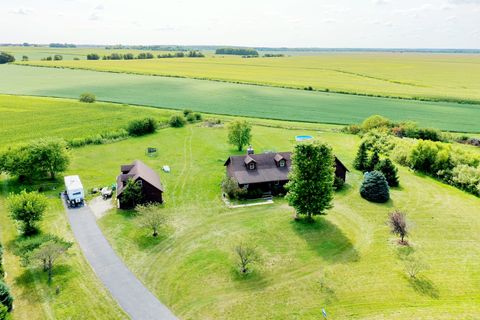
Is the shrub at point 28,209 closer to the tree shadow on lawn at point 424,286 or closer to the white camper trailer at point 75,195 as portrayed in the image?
the white camper trailer at point 75,195

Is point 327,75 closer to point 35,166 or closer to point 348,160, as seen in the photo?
point 348,160

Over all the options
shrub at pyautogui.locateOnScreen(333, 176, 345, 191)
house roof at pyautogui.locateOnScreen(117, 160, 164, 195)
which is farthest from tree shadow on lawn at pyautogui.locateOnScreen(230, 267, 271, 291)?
shrub at pyautogui.locateOnScreen(333, 176, 345, 191)

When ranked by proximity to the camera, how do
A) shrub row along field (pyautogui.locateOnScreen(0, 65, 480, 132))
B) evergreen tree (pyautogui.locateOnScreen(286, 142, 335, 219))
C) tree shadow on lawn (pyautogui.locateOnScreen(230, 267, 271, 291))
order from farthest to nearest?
shrub row along field (pyautogui.locateOnScreen(0, 65, 480, 132)), evergreen tree (pyautogui.locateOnScreen(286, 142, 335, 219)), tree shadow on lawn (pyautogui.locateOnScreen(230, 267, 271, 291))

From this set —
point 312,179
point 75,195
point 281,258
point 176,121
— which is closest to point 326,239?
point 281,258

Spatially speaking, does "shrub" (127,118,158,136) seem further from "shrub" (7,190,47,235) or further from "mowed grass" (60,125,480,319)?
"shrub" (7,190,47,235)

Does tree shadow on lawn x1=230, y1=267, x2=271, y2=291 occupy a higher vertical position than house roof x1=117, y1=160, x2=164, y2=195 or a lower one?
lower

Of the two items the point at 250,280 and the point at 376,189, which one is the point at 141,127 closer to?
the point at 376,189

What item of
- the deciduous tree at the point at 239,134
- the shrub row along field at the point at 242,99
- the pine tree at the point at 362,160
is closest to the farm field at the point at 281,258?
the pine tree at the point at 362,160
